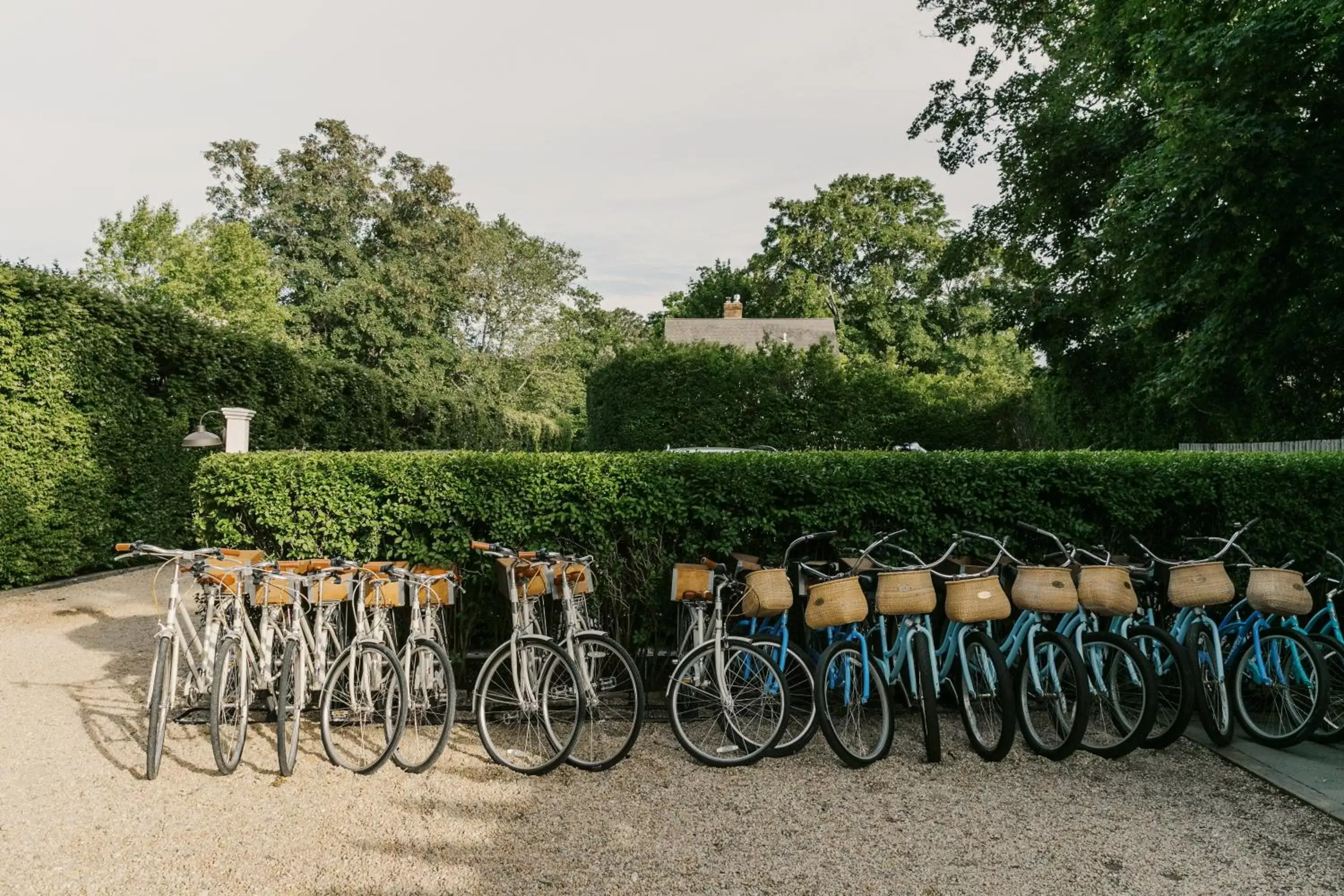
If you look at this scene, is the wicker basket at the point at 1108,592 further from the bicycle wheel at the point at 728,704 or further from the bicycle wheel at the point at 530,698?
the bicycle wheel at the point at 530,698

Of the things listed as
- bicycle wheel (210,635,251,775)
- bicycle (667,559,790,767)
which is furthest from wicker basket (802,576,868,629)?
bicycle wheel (210,635,251,775)

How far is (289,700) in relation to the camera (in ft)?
14.9

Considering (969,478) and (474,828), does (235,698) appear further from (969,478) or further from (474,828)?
(969,478)

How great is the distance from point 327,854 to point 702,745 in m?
1.97

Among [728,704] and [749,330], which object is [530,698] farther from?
[749,330]

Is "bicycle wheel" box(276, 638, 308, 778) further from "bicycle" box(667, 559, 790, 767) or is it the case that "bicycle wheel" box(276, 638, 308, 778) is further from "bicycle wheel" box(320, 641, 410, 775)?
"bicycle" box(667, 559, 790, 767)

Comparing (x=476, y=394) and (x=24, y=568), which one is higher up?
(x=476, y=394)

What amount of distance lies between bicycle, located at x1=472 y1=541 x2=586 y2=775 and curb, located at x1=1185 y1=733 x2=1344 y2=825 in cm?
347

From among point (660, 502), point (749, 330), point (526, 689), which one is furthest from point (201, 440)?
point (749, 330)

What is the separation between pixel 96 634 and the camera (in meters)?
7.50

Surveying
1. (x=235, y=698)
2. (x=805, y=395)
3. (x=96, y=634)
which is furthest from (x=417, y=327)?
(x=235, y=698)

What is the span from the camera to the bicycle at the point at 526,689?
4.36 m

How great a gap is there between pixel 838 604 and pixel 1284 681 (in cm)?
260

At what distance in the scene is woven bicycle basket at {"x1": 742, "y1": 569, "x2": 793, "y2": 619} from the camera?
4629 millimetres
